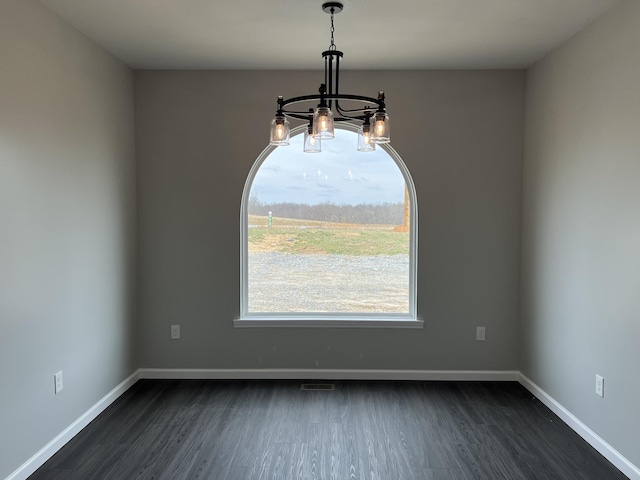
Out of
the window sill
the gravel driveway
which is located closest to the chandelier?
the gravel driveway

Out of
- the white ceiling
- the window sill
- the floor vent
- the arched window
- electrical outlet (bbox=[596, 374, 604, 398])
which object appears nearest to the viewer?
the white ceiling

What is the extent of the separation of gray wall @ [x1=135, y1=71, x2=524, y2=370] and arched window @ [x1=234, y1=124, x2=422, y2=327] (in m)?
0.17

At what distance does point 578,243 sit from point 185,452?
2.88m

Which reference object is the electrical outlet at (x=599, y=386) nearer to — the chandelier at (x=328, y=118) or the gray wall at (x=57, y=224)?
the chandelier at (x=328, y=118)

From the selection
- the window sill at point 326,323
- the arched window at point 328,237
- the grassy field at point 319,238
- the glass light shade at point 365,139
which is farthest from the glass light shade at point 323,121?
the window sill at point 326,323

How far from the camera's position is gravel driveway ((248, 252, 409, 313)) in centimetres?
399

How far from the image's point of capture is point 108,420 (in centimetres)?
313

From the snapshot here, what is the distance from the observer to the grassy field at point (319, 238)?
13.1 feet

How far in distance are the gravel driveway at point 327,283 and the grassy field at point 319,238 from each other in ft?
0.19

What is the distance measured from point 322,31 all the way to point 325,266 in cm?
196

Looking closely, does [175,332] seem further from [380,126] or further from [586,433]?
[586,433]

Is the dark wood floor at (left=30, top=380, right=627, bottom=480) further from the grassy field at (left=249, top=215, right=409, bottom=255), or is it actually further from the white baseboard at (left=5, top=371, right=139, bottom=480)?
the grassy field at (left=249, top=215, right=409, bottom=255)

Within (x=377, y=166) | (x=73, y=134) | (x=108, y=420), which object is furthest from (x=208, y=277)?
(x=377, y=166)

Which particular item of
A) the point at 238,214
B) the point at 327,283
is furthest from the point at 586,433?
the point at 238,214
